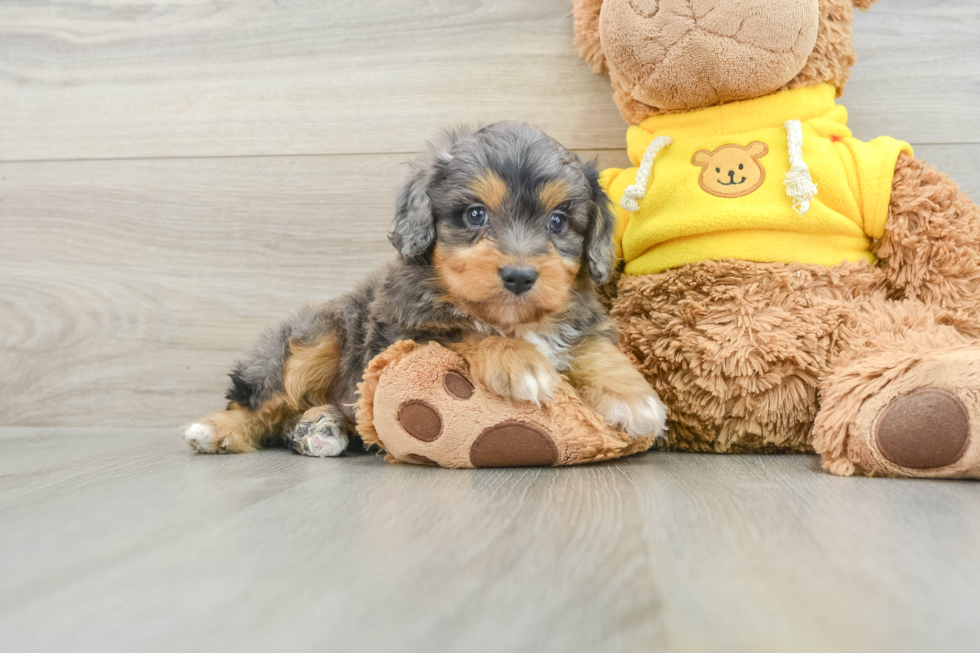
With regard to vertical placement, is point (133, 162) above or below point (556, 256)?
above

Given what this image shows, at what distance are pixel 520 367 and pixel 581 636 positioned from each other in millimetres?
899

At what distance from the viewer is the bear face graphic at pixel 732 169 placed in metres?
1.92

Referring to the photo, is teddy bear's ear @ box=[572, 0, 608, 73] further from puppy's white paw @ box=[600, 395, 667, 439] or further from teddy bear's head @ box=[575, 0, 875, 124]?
puppy's white paw @ box=[600, 395, 667, 439]

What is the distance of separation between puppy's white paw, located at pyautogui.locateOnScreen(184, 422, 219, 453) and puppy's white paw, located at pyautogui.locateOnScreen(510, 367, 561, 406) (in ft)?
3.21

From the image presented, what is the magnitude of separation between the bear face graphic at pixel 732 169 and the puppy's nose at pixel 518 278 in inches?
26.2

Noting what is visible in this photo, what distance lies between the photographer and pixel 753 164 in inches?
76.2

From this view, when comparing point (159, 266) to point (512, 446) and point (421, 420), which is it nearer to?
point (421, 420)

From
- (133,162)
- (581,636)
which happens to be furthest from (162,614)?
(133,162)

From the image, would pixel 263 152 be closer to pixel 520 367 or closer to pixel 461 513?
pixel 520 367

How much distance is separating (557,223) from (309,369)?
0.86 meters

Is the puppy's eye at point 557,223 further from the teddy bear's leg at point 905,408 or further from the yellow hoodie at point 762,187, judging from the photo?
the teddy bear's leg at point 905,408

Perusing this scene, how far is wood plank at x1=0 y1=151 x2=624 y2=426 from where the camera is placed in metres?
2.66

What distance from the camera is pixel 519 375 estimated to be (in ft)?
5.25

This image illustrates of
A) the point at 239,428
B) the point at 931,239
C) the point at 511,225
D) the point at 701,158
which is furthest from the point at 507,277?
the point at 931,239
